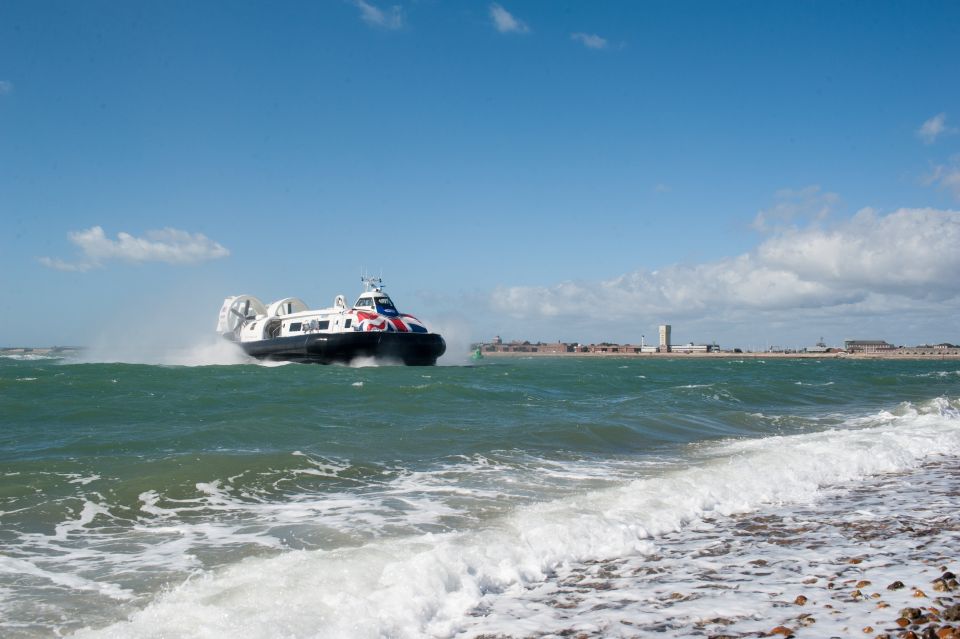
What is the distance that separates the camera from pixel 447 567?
430 cm

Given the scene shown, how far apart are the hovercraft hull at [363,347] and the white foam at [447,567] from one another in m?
27.3

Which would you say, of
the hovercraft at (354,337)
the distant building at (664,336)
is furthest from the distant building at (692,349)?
the hovercraft at (354,337)

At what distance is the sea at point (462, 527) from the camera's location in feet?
12.0

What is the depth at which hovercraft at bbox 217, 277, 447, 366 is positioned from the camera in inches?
1369

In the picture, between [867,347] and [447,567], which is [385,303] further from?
[867,347]

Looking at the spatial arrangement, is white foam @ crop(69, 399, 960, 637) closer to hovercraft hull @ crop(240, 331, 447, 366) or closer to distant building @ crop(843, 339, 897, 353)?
hovercraft hull @ crop(240, 331, 447, 366)

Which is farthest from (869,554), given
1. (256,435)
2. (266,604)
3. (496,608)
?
(256,435)

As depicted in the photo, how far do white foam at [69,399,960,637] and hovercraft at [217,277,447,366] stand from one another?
2744 cm

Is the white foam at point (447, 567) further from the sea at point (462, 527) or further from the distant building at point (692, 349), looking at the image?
the distant building at point (692, 349)

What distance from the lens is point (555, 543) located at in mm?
4914

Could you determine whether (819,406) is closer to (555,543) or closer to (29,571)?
(555,543)

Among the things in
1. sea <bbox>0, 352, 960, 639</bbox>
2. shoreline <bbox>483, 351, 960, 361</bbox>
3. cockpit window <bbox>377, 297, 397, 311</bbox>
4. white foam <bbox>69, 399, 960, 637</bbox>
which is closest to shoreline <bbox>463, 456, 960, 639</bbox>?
sea <bbox>0, 352, 960, 639</bbox>

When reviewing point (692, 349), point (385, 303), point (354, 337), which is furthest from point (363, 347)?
point (692, 349)

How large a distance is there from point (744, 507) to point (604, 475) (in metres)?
2.05
